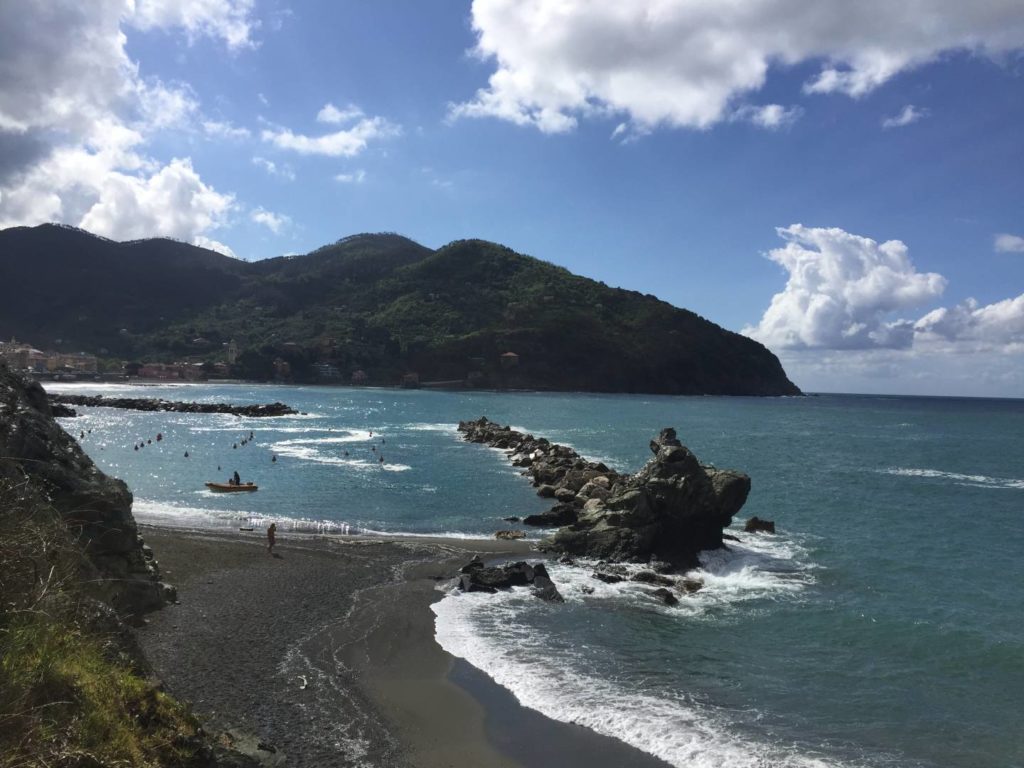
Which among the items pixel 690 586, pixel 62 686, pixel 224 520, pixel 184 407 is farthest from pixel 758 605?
pixel 184 407

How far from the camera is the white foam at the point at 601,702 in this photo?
41.1 feet

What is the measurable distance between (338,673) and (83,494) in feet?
23.4

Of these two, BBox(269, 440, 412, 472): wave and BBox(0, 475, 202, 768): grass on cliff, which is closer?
BBox(0, 475, 202, 768): grass on cliff

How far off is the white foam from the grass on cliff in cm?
886

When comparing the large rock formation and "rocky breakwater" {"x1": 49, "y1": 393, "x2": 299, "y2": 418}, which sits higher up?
the large rock formation

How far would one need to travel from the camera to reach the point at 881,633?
785 inches

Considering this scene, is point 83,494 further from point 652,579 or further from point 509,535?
point 509,535

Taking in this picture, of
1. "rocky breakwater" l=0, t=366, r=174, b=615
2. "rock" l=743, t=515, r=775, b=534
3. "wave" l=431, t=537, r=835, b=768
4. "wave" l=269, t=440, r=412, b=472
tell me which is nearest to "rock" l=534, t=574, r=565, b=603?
"wave" l=431, t=537, r=835, b=768

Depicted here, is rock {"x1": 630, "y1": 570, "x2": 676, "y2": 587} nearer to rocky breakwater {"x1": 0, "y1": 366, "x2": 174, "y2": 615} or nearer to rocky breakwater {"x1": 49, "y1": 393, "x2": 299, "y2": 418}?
rocky breakwater {"x1": 0, "y1": 366, "x2": 174, "y2": 615}

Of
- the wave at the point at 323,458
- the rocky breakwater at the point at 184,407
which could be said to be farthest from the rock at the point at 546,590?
the rocky breakwater at the point at 184,407

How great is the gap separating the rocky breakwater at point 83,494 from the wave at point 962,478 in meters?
55.9

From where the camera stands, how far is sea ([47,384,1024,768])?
13.9 metres

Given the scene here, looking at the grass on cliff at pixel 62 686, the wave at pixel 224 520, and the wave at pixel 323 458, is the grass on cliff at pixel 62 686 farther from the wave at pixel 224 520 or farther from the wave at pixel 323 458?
the wave at pixel 323 458

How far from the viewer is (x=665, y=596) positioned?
2223 cm
